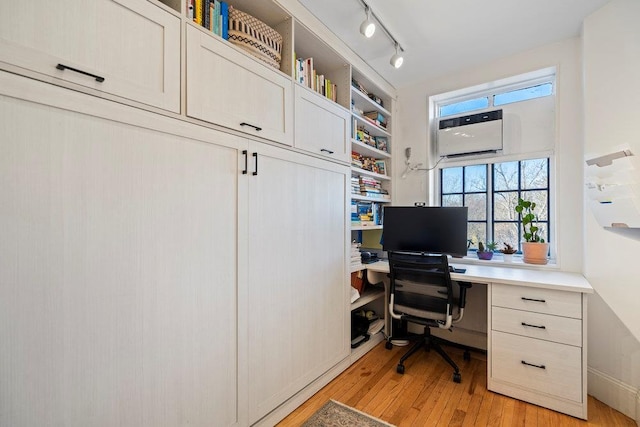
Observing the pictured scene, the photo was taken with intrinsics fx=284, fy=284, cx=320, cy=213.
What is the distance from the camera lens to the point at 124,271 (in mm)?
1073

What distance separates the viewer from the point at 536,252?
2.39m

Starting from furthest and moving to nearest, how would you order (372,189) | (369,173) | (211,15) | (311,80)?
(372,189)
(369,173)
(311,80)
(211,15)

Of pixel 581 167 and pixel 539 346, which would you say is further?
pixel 581 167

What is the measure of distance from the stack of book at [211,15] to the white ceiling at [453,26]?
615 millimetres

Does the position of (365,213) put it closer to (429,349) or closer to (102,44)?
(429,349)

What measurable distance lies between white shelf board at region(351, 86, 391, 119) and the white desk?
5.78ft

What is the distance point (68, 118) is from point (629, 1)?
3.10 metres

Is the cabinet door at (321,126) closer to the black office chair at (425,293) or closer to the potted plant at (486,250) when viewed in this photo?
the black office chair at (425,293)

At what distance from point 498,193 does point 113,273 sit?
120 inches

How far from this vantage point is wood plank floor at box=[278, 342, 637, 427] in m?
1.72

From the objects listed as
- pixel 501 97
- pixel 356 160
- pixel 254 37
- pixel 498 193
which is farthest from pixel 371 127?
pixel 254 37

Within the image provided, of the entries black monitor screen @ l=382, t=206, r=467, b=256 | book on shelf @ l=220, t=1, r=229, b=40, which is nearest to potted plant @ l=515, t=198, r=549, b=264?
black monitor screen @ l=382, t=206, r=467, b=256

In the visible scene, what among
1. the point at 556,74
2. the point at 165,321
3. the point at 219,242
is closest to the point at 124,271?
the point at 165,321

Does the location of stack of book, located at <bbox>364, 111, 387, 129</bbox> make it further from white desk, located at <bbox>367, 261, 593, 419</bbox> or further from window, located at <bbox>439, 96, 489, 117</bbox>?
white desk, located at <bbox>367, 261, 593, 419</bbox>
